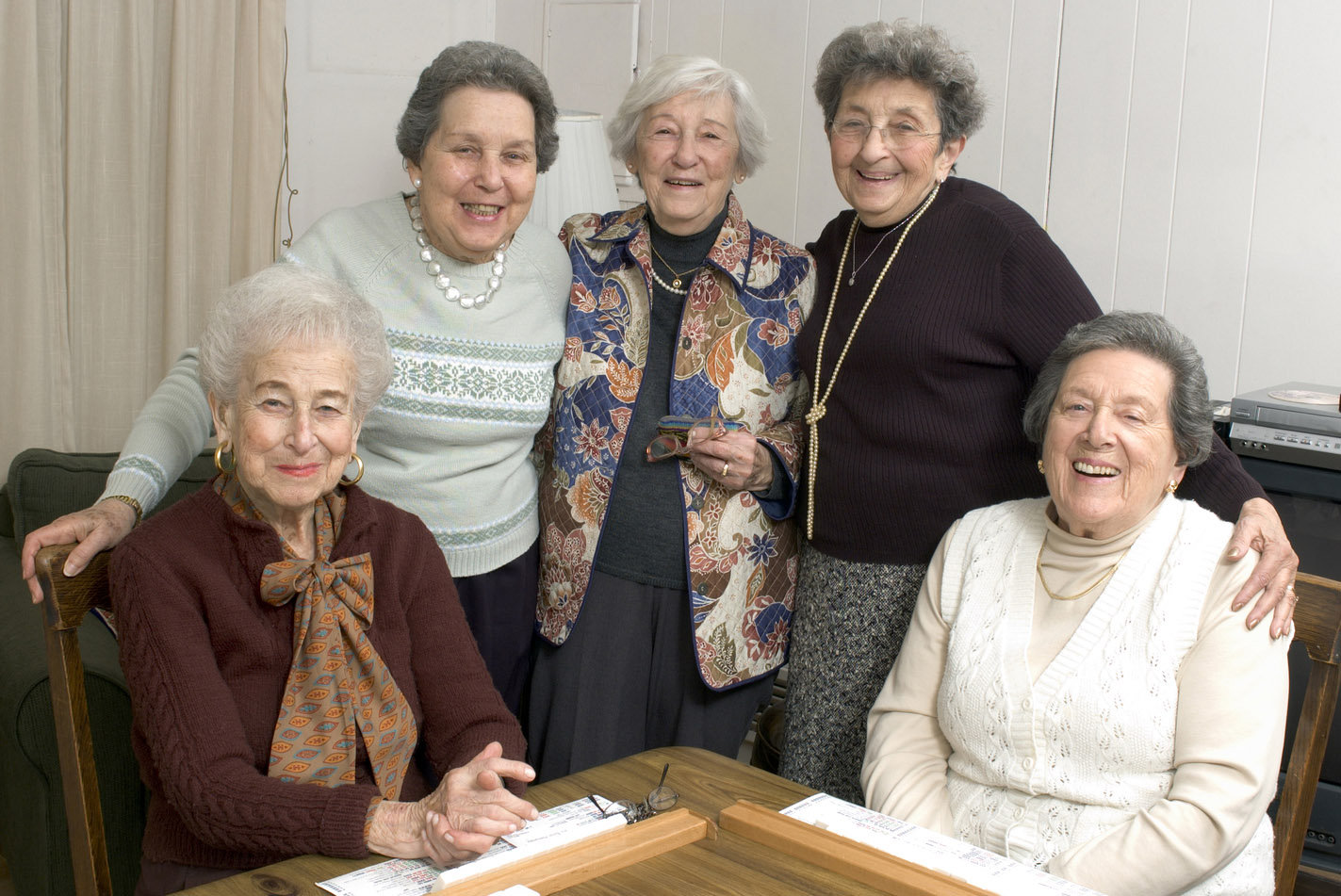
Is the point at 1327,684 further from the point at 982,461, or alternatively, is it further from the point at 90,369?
the point at 90,369

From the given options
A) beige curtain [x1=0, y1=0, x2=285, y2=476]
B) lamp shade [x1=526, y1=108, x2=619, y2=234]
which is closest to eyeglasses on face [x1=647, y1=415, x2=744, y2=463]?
lamp shade [x1=526, y1=108, x2=619, y2=234]

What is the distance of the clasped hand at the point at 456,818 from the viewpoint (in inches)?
47.8

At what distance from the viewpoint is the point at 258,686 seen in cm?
144

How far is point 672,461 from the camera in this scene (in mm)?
1966

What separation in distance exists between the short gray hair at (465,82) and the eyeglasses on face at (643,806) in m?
1.08

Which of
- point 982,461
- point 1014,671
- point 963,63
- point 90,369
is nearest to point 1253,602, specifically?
point 1014,671

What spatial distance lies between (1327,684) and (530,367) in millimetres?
1233

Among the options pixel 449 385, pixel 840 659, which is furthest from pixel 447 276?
pixel 840 659

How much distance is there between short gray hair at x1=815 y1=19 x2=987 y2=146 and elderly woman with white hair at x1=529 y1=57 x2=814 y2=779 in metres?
0.22

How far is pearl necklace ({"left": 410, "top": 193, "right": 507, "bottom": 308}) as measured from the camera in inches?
76.1

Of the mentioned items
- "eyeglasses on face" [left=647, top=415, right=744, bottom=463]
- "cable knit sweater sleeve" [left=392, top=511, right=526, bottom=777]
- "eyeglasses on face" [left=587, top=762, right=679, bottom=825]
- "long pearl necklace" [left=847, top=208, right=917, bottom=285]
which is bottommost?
"eyeglasses on face" [left=587, top=762, right=679, bottom=825]

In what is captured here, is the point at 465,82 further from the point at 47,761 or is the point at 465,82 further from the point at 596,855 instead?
the point at 47,761

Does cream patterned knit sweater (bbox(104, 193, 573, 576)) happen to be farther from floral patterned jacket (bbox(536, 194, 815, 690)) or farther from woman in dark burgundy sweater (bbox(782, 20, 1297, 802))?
woman in dark burgundy sweater (bbox(782, 20, 1297, 802))

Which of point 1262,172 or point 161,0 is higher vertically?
point 161,0
